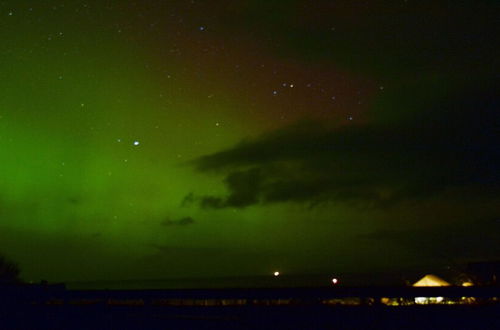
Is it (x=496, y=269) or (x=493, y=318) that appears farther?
(x=496, y=269)

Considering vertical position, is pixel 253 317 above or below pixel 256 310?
below

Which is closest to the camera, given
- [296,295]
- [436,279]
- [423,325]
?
[423,325]

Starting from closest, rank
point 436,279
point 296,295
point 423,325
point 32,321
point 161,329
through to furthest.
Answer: point 423,325
point 161,329
point 296,295
point 32,321
point 436,279

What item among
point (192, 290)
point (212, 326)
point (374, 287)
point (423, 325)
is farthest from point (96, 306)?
point (423, 325)

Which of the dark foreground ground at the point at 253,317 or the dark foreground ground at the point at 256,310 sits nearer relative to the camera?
the dark foreground ground at the point at 253,317

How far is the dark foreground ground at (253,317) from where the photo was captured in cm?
1012

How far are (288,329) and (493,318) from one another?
3726 millimetres

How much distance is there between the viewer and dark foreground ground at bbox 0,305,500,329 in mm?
10117

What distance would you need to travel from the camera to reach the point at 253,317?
11555mm

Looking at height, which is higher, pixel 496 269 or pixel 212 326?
pixel 496 269

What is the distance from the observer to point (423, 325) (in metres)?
9.88

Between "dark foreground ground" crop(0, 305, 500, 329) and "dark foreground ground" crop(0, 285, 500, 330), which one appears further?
"dark foreground ground" crop(0, 285, 500, 330)

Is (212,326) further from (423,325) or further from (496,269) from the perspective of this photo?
(496,269)

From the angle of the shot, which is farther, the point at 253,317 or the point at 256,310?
the point at 256,310
